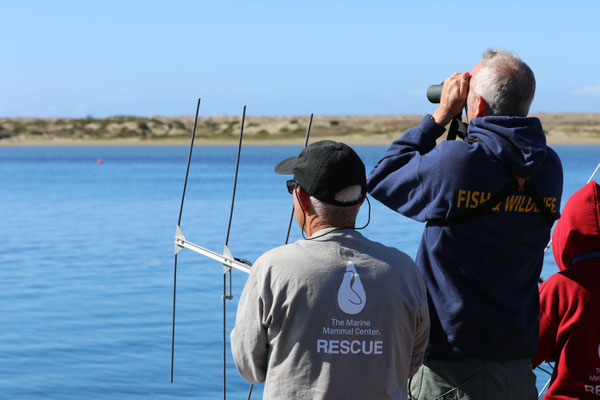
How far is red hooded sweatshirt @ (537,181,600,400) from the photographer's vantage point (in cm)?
279

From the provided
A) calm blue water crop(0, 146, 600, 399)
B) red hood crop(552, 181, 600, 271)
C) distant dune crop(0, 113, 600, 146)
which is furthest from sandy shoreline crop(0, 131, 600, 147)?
red hood crop(552, 181, 600, 271)

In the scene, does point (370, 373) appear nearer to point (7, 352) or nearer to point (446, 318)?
point (446, 318)

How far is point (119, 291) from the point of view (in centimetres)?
1382

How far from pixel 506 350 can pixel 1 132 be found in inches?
4678

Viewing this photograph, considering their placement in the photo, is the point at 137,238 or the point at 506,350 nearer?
the point at 506,350

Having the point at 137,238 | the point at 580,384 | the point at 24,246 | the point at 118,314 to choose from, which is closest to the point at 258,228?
the point at 137,238

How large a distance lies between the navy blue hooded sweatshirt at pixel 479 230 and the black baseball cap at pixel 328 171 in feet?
0.90

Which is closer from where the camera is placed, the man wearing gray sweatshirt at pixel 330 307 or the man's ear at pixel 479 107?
the man wearing gray sweatshirt at pixel 330 307

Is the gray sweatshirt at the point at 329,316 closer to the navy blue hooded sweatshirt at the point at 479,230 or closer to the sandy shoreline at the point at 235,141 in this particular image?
the navy blue hooded sweatshirt at the point at 479,230

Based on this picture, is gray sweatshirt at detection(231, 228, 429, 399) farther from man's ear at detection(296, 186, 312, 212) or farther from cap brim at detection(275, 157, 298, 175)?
cap brim at detection(275, 157, 298, 175)

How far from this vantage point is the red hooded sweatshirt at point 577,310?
279 cm

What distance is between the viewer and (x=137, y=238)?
67.0 feet

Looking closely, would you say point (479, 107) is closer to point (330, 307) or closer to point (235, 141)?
point (330, 307)

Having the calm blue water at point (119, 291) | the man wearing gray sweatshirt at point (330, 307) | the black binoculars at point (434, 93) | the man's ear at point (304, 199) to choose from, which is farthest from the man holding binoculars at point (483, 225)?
the calm blue water at point (119, 291)
